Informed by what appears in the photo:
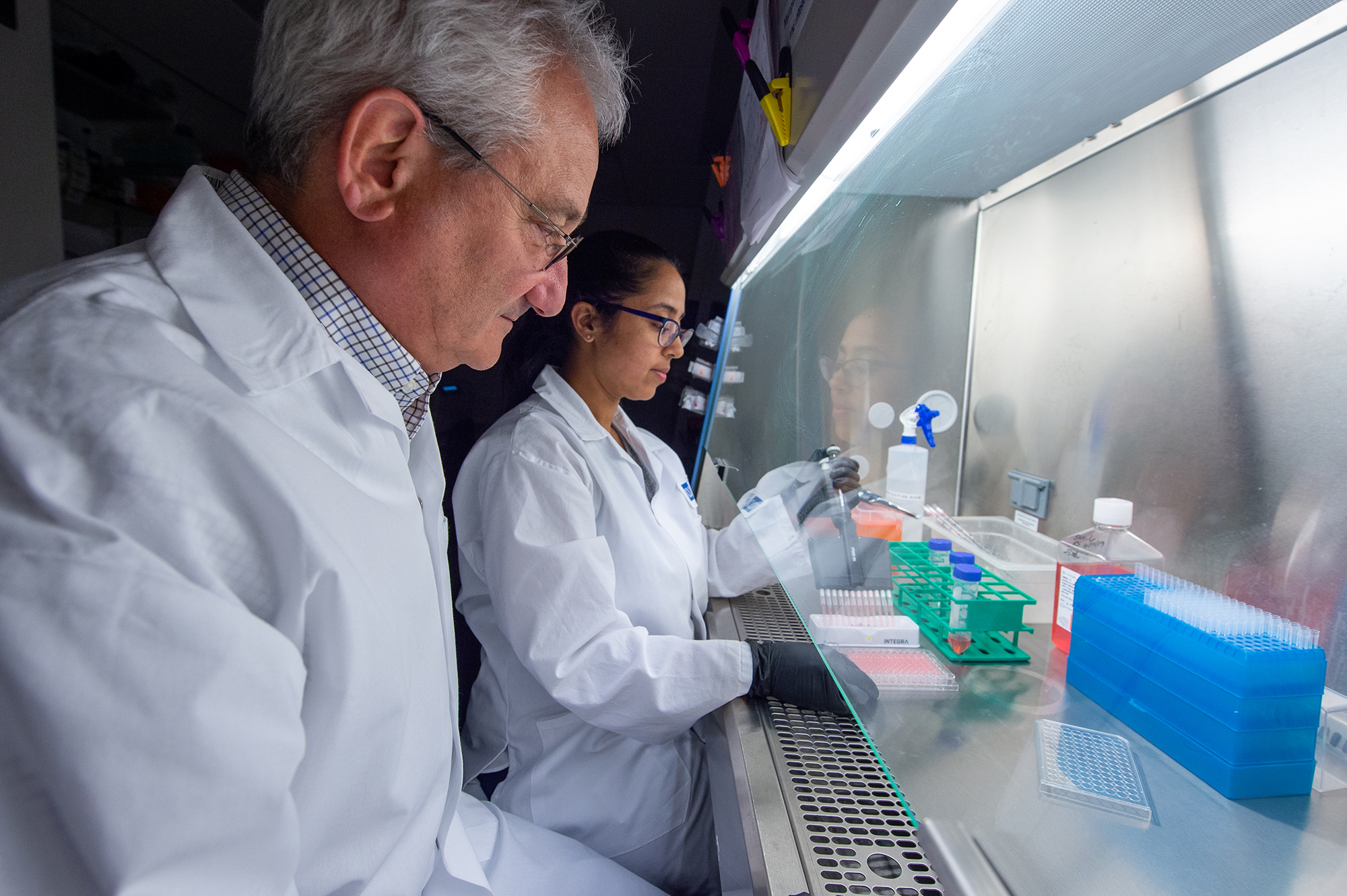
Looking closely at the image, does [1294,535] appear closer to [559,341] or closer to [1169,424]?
[1169,424]

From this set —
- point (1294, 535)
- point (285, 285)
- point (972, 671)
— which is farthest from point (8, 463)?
point (1294, 535)

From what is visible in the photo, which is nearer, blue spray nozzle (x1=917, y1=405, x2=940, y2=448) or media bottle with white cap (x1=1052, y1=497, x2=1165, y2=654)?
media bottle with white cap (x1=1052, y1=497, x2=1165, y2=654)

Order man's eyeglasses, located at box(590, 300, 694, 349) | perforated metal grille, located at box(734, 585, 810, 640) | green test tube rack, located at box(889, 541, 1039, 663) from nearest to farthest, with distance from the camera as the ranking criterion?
green test tube rack, located at box(889, 541, 1039, 663), perforated metal grille, located at box(734, 585, 810, 640), man's eyeglasses, located at box(590, 300, 694, 349)

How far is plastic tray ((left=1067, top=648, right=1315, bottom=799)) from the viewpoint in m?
0.74

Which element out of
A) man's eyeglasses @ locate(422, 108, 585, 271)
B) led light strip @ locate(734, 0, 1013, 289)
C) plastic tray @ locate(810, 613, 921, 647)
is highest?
led light strip @ locate(734, 0, 1013, 289)

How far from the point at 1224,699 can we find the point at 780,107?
1191mm

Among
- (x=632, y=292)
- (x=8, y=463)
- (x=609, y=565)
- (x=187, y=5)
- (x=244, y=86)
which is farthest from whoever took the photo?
(x=244, y=86)

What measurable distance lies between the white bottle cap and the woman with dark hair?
585 mm

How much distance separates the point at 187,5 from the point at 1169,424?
11.5ft

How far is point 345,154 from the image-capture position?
31.9 inches

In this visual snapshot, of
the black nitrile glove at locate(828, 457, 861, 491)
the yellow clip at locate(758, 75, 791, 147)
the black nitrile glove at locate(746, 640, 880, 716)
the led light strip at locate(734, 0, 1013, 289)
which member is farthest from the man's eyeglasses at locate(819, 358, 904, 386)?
the black nitrile glove at locate(746, 640, 880, 716)

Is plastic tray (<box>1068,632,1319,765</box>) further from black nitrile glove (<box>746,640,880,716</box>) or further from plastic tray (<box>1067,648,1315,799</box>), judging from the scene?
black nitrile glove (<box>746,640,880,716</box>)

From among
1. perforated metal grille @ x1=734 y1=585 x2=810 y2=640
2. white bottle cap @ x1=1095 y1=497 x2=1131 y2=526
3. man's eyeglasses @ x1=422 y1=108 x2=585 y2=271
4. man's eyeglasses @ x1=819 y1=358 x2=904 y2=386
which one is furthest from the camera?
perforated metal grille @ x1=734 y1=585 x2=810 y2=640

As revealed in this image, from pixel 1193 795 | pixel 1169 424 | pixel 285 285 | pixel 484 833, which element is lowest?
pixel 484 833
